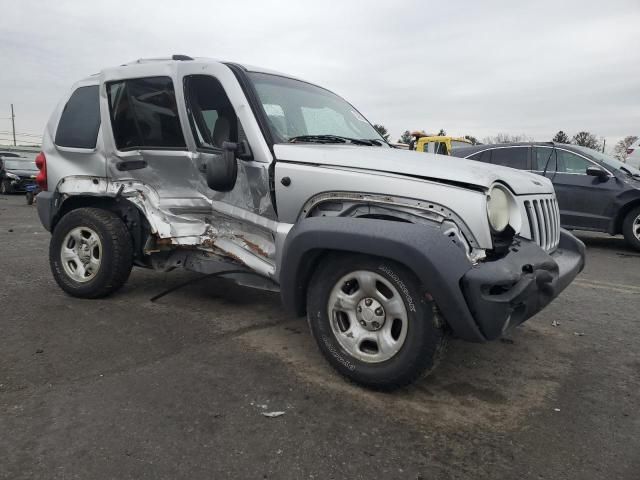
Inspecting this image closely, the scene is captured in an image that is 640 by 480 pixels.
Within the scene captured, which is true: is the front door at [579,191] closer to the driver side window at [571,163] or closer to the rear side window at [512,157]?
the driver side window at [571,163]

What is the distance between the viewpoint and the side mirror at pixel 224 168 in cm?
335

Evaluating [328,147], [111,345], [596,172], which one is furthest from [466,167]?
[596,172]

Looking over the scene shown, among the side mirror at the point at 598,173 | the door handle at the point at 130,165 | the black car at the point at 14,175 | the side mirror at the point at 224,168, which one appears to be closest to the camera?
the side mirror at the point at 224,168

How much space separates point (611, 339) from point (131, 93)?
4274 millimetres

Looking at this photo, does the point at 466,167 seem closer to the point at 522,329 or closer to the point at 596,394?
the point at 596,394

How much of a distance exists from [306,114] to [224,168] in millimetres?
820

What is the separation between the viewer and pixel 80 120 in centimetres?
447

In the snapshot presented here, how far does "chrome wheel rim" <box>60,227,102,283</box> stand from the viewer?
169 inches

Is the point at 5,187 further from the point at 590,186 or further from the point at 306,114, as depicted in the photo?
the point at 590,186

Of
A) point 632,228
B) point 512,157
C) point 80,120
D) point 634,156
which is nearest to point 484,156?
point 512,157

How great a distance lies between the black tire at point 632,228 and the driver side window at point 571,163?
969mm

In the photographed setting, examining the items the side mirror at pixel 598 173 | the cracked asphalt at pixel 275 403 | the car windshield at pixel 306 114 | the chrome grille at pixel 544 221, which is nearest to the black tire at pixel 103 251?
the cracked asphalt at pixel 275 403

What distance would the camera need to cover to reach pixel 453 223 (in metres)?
2.58

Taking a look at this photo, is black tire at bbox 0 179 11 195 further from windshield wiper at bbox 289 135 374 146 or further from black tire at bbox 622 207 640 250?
black tire at bbox 622 207 640 250
